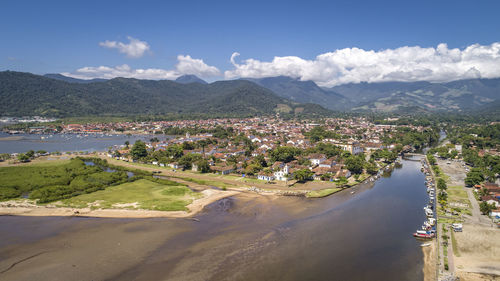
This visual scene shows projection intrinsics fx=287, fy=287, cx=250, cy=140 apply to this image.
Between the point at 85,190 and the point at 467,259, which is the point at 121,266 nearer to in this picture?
the point at 85,190

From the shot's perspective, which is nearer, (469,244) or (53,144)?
(469,244)

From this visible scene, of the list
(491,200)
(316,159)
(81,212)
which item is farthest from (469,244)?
(81,212)

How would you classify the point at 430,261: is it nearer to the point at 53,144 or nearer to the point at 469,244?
the point at 469,244

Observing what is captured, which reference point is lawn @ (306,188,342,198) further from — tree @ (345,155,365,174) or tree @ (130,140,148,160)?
tree @ (130,140,148,160)

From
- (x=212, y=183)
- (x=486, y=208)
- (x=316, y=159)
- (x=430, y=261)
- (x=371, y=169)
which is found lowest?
(x=430, y=261)

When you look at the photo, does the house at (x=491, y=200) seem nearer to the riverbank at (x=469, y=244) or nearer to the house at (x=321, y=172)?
the riverbank at (x=469, y=244)

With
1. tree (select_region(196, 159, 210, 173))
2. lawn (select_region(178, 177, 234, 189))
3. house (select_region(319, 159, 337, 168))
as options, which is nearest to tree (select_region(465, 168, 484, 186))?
house (select_region(319, 159, 337, 168))

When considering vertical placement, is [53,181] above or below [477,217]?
above
